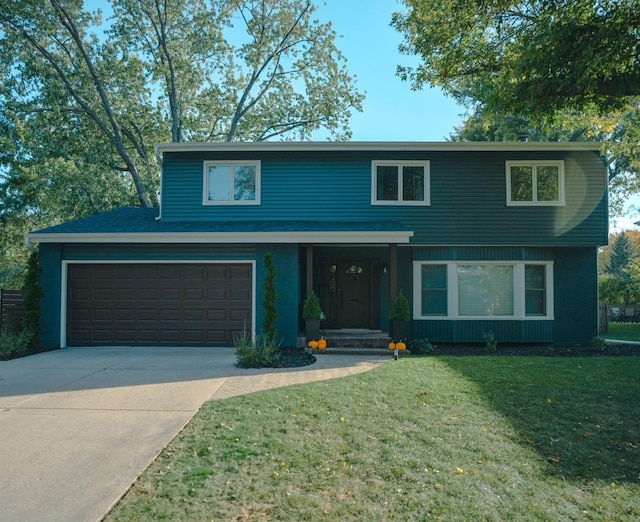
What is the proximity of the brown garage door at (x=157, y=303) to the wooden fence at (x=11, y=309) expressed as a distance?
121cm

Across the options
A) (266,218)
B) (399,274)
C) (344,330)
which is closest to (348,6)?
(266,218)

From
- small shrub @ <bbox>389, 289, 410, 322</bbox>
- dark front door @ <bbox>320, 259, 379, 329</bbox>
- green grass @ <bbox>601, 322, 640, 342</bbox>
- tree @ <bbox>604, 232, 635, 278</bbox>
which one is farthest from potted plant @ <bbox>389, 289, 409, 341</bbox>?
tree @ <bbox>604, 232, 635, 278</bbox>

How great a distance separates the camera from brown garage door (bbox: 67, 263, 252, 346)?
37.7 feet

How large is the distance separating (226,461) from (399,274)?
9.09 m

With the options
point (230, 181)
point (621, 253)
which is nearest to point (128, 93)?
point (230, 181)

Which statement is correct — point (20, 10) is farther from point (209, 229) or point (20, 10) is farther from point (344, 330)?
point (344, 330)

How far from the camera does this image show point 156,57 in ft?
77.2

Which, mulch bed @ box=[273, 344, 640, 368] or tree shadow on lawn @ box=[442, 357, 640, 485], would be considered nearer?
tree shadow on lawn @ box=[442, 357, 640, 485]

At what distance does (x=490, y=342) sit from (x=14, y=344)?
11.3 meters

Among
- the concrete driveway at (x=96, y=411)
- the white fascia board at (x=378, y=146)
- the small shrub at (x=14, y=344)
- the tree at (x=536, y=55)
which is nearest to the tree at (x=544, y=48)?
the tree at (x=536, y=55)

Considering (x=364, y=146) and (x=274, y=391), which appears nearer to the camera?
(x=274, y=391)

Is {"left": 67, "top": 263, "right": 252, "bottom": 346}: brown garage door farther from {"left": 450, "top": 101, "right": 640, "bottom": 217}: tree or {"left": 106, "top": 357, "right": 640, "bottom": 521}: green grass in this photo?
{"left": 450, "top": 101, "right": 640, "bottom": 217}: tree

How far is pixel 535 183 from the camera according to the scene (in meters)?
12.5

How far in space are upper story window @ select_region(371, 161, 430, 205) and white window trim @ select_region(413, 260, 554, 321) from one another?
6.02 ft
